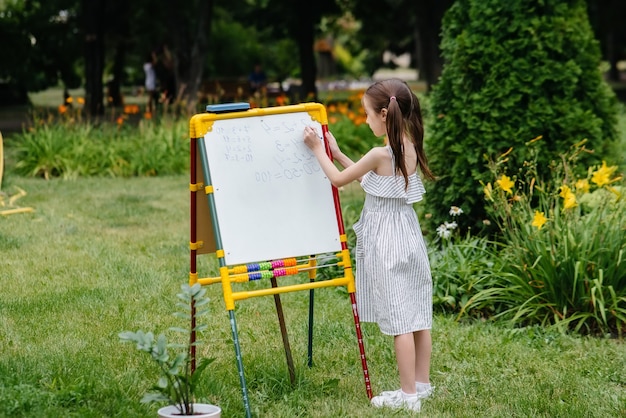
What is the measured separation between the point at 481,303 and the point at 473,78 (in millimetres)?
2014

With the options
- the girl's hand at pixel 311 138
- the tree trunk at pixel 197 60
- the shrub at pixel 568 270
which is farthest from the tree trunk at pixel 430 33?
the girl's hand at pixel 311 138

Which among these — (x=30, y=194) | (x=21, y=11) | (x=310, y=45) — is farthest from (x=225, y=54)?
(x=30, y=194)

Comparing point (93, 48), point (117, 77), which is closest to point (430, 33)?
point (93, 48)

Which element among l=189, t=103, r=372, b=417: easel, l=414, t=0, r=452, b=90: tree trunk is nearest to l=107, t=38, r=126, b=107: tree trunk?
l=414, t=0, r=452, b=90: tree trunk

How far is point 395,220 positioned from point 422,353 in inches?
26.8

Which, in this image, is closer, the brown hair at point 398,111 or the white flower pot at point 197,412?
the white flower pot at point 197,412

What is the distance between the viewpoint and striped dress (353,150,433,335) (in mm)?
4535

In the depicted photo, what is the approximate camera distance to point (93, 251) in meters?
8.27

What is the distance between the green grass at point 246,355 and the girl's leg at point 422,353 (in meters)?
0.13

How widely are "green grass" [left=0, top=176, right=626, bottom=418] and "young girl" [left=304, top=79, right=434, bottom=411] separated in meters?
0.36

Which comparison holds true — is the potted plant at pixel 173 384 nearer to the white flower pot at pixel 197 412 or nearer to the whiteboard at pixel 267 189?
the white flower pot at pixel 197 412

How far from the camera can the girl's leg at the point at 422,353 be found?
15.5ft

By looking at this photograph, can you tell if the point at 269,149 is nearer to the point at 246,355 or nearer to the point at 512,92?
the point at 246,355

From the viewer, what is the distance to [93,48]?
72.3 feet
